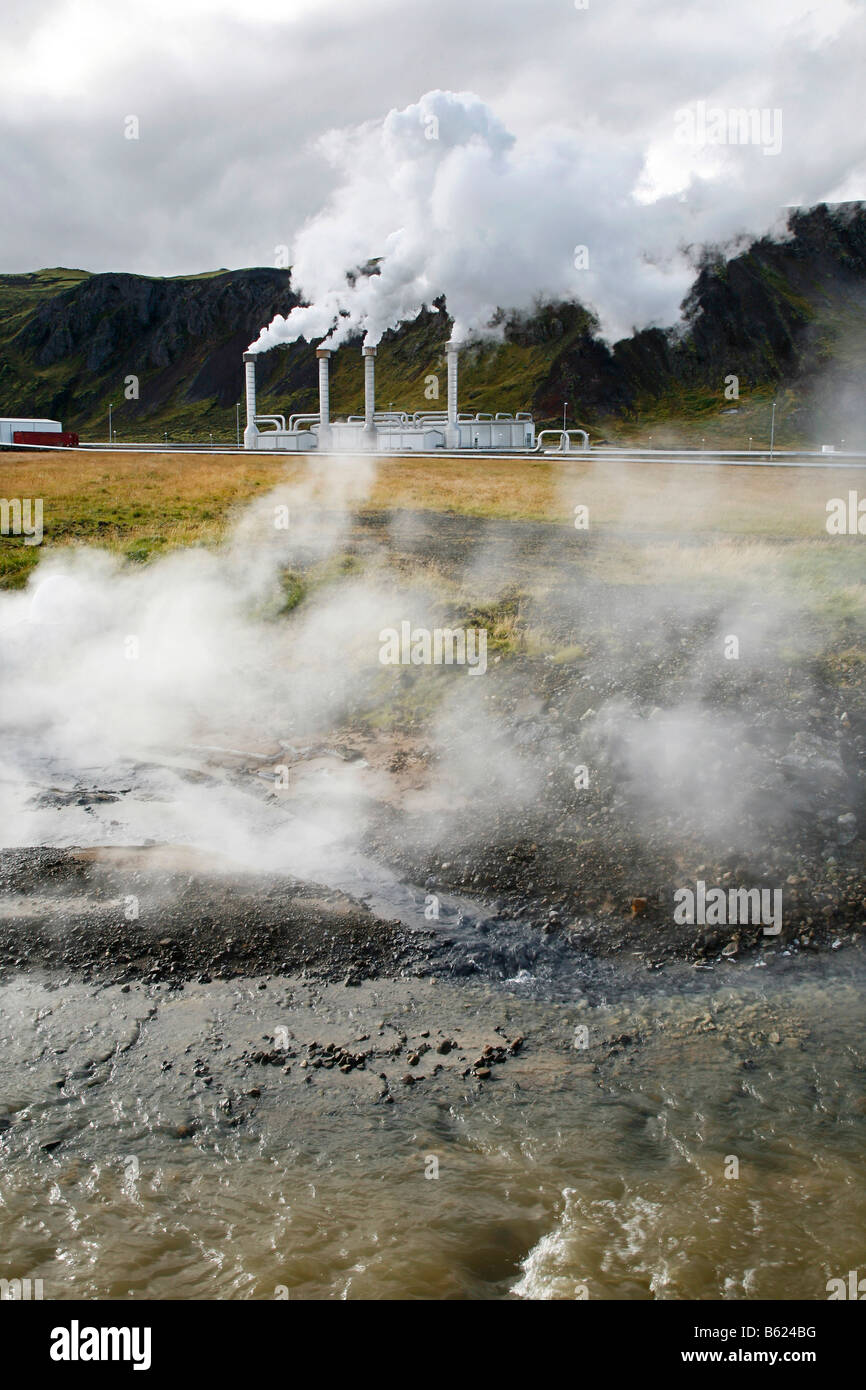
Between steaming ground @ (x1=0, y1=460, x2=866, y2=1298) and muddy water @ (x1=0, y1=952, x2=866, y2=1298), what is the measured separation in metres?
0.02

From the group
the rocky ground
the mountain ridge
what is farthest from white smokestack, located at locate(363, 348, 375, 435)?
the rocky ground

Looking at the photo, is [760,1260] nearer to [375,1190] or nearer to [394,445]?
[375,1190]

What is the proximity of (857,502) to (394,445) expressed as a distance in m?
38.2

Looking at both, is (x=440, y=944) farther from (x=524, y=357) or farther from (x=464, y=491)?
(x=524, y=357)

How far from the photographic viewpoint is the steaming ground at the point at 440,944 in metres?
5.43

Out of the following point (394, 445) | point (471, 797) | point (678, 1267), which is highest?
point (394, 445)

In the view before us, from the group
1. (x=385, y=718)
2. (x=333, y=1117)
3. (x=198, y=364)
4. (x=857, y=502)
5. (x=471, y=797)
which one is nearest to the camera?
(x=333, y=1117)

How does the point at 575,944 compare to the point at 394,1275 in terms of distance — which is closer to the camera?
the point at 394,1275

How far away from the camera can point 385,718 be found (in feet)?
45.7

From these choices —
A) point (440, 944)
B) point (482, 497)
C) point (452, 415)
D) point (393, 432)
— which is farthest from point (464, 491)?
point (452, 415)

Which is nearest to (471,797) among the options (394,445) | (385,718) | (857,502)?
(385,718)

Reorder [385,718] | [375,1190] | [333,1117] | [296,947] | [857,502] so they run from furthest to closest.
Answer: [857,502] → [385,718] → [296,947] → [333,1117] → [375,1190]

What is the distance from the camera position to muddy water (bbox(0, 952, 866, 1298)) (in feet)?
16.9

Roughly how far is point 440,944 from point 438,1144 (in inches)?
103
